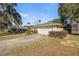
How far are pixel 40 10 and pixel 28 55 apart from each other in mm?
809

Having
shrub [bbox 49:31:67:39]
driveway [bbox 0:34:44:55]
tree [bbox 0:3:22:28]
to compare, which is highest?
tree [bbox 0:3:22:28]

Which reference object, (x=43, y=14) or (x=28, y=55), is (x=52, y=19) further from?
(x=28, y=55)

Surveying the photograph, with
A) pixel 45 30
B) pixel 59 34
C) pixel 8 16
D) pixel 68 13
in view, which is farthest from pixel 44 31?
pixel 8 16

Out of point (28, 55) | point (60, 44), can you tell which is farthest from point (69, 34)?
point (28, 55)

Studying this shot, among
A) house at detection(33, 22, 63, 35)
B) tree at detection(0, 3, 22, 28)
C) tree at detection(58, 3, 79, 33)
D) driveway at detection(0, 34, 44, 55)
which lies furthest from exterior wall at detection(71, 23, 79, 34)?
tree at detection(0, 3, 22, 28)

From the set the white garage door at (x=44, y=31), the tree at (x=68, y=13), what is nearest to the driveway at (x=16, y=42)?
the white garage door at (x=44, y=31)

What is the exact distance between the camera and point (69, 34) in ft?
29.6

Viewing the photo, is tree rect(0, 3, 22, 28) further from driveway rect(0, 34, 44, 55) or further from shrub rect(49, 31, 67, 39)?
shrub rect(49, 31, 67, 39)

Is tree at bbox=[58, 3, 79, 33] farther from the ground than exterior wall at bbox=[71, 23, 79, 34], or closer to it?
farther from the ground

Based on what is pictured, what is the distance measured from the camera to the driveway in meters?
8.95

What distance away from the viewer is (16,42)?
8992 mm

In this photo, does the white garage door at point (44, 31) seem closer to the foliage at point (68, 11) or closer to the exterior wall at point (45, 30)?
the exterior wall at point (45, 30)

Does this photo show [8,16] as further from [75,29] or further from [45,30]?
[75,29]

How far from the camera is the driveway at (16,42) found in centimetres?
895
